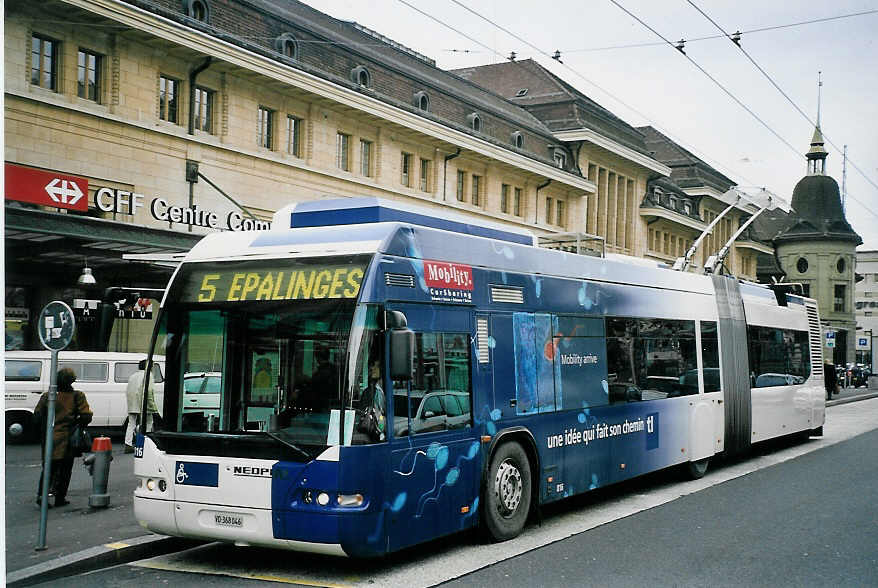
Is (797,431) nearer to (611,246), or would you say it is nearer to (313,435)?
(313,435)

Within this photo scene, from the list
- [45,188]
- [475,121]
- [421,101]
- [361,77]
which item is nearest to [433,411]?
[45,188]

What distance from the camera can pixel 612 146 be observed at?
50.8m

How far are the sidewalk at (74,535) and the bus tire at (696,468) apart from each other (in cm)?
775

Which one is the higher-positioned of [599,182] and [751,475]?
[599,182]

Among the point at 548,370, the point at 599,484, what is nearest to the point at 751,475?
the point at 599,484

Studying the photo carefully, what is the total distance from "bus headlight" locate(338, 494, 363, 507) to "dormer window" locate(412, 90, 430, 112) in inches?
1165

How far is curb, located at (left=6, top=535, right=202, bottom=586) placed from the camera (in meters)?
8.02

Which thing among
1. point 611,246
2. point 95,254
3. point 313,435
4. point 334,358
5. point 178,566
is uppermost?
point 611,246

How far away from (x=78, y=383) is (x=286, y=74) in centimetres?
1216

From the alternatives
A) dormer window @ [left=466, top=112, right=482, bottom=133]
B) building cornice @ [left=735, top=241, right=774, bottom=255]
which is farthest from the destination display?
building cornice @ [left=735, top=241, right=774, bottom=255]

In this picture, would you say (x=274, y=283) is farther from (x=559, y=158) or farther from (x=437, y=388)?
(x=559, y=158)

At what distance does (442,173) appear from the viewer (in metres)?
38.4

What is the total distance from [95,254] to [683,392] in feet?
46.1

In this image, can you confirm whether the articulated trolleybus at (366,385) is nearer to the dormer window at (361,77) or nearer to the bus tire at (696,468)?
the bus tire at (696,468)
